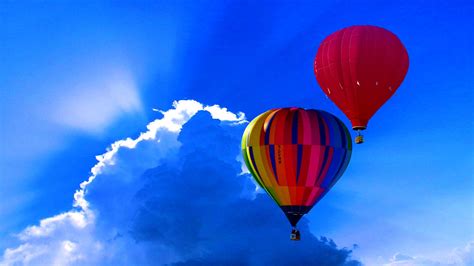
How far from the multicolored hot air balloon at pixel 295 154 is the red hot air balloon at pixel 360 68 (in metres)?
2.37

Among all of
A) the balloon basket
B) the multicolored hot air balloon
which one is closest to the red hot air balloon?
the balloon basket

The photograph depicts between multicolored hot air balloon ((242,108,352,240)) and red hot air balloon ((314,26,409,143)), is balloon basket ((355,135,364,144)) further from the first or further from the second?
multicolored hot air balloon ((242,108,352,240))

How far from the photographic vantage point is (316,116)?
69.6m

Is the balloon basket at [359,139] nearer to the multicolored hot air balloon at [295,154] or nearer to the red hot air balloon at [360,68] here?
the red hot air balloon at [360,68]

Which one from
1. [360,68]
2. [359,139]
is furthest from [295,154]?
[360,68]

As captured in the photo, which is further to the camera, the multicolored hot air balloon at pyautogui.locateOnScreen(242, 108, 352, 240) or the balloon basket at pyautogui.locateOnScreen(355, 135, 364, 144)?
the multicolored hot air balloon at pyautogui.locateOnScreen(242, 108, 352, 240)

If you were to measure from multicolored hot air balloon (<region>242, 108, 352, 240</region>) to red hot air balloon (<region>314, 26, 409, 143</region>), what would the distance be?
7.79 ft

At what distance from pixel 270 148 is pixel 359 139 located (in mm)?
6899

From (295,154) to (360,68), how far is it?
27.3ft

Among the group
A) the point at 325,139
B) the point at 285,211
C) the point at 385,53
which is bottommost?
the point at 285,211

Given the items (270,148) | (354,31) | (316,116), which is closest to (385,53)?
(354,31)

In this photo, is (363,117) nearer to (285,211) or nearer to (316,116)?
(316,116)

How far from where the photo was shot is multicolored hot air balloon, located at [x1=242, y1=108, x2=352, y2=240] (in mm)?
68625

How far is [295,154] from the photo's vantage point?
68.6 m
